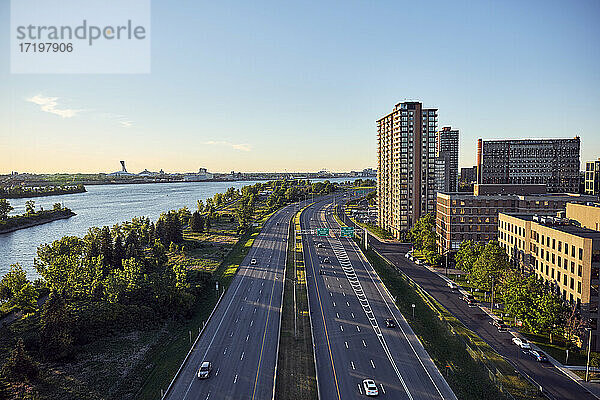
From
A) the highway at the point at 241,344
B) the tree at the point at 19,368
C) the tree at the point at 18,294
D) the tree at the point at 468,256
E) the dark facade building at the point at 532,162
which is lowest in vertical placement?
the highway at the point at 241,344

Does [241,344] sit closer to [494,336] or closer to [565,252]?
[494,336]

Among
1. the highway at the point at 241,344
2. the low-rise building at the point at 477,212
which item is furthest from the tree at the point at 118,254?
the low-rise building at the point at 477,212

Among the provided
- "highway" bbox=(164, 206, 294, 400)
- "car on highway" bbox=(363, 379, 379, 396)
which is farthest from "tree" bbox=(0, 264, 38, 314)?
"car on highway" bbox=(363, 379, 379, 396)

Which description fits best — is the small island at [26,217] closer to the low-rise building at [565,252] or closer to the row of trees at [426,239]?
the row of trees at [426,239]

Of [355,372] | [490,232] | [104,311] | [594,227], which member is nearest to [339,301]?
[355,372]

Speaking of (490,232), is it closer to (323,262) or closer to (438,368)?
(323,262)
